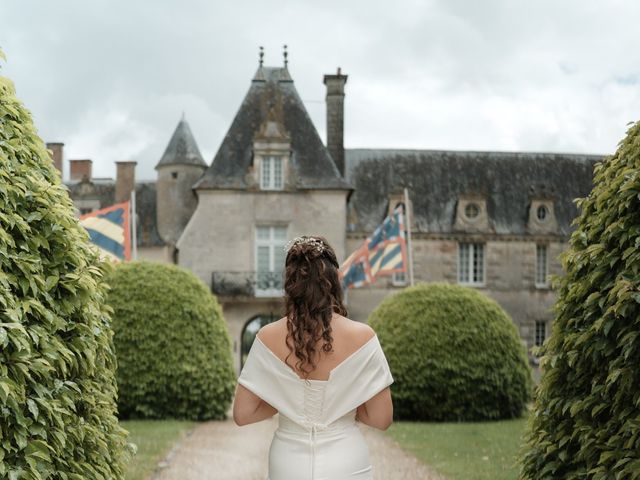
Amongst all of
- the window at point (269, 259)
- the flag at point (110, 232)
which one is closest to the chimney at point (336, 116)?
the window at point (269, 259)

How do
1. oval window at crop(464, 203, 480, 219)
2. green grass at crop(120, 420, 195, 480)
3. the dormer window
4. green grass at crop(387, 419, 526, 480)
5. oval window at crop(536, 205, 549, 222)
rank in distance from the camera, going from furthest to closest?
1. oval window at crop(536, 205, 549, 222)
2. oval window at crop(464, 203, 480, 219)
3. the dormer window
4. green grass at crop(387, 419, 526, 480)
5. green grass at crop(120, 420, 195, 480)

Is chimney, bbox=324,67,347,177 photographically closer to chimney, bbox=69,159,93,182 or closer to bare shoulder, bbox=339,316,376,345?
chimney, bbox=69,159,93,182

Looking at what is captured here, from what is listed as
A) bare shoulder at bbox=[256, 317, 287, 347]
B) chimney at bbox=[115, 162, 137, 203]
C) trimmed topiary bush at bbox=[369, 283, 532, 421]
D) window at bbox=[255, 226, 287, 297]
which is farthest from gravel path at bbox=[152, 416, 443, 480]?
chimney at bbox=[115, 162, 137, 203]

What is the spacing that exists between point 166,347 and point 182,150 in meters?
18.1

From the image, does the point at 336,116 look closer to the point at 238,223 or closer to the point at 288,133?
the point at 288,133

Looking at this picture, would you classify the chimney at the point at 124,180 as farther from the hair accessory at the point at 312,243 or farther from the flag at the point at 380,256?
the hair accessory at the point at 312,243

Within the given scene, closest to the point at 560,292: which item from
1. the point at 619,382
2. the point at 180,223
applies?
the point at 619,382

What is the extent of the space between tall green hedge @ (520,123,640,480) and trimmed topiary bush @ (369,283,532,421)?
386 inches

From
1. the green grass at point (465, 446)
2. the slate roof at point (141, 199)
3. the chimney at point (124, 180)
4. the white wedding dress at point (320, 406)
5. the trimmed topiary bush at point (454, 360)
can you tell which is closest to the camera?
the white wedding dress at point (320, 406)

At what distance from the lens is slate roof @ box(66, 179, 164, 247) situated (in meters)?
32.8

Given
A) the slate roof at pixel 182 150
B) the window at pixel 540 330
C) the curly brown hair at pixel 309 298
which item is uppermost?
the slate roof at pixel 182 150

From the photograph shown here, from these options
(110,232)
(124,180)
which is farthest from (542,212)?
(110,232)

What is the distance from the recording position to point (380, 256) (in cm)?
2200

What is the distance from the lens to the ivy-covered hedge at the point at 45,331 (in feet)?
14.6
